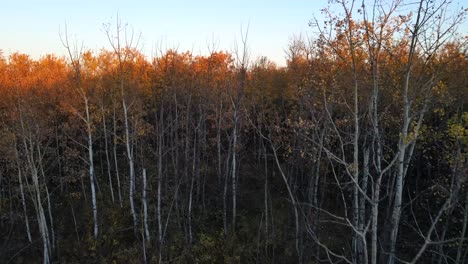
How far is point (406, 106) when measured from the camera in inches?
341

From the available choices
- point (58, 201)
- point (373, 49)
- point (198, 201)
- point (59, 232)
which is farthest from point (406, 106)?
point (58, 201)

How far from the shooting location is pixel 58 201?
79.3 feet

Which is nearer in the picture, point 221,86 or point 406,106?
point 406,106

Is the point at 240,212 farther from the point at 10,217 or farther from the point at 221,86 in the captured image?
the point at 10,217

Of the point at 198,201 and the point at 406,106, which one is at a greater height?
the point at 406,106

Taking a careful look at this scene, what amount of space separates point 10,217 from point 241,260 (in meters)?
12.7

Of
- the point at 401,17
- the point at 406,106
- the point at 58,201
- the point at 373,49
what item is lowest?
the point at 58,201

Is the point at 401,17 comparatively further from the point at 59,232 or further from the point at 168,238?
the point at 59,232

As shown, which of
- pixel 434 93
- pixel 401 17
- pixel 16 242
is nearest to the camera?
pixel 401 17

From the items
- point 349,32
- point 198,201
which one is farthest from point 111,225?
point 349,32

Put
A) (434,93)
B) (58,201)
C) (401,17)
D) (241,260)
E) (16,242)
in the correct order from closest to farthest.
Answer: (401,17), (434,93), (241,260), (16,242), (58,201)

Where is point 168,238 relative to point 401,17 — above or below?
below

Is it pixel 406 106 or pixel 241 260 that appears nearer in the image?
pixel 406 106

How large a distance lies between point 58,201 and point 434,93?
22424 mm
